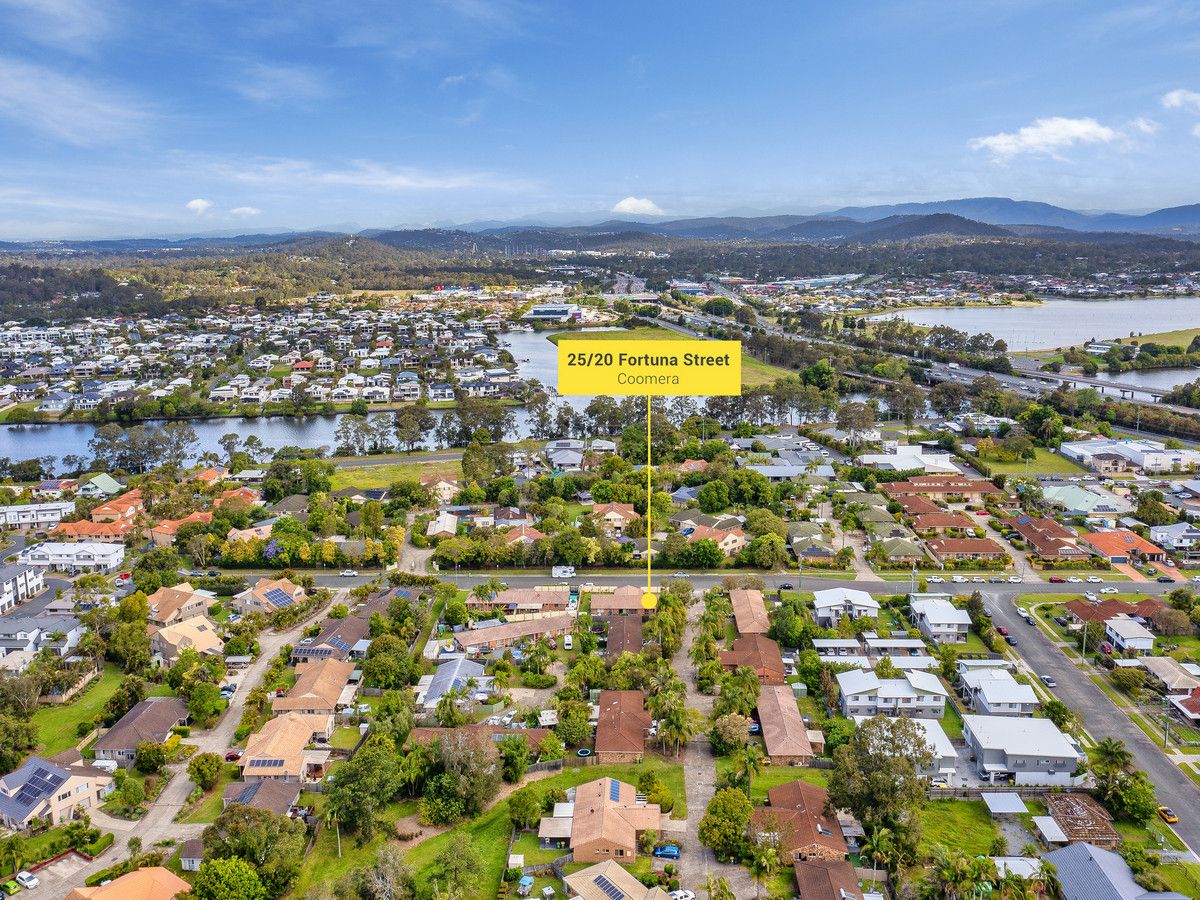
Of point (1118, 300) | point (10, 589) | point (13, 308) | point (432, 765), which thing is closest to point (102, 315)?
point (13, 308)

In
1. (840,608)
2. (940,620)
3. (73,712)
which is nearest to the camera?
(73,712)

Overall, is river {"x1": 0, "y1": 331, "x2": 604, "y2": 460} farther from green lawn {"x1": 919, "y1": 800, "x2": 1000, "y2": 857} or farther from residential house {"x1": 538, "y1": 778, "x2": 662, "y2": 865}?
green lawn {"x1": 919, "y1": 800, "x2": 1000, "y2": 857}

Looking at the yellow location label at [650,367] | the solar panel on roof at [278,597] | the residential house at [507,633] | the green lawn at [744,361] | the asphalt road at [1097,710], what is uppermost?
the yellow location label at [650,367]

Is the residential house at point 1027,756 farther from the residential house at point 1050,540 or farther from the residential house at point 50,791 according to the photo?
the residential house at point 50,791

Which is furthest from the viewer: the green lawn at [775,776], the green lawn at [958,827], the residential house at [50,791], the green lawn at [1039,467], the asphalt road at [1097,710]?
the green lawn at [1039,467]

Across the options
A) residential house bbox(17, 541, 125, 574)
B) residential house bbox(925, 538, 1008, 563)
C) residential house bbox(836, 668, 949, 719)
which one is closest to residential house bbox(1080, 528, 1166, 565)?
residential house bbox(925, 538, 1008, 563)

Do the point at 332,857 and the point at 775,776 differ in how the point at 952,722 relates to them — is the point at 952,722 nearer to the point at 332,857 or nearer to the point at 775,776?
the point at 775,776

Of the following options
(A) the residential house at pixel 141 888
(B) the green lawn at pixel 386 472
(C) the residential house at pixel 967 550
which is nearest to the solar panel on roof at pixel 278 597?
(A) the residential house at pixel 141 888

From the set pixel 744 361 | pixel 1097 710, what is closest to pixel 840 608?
pixel 1097 710
